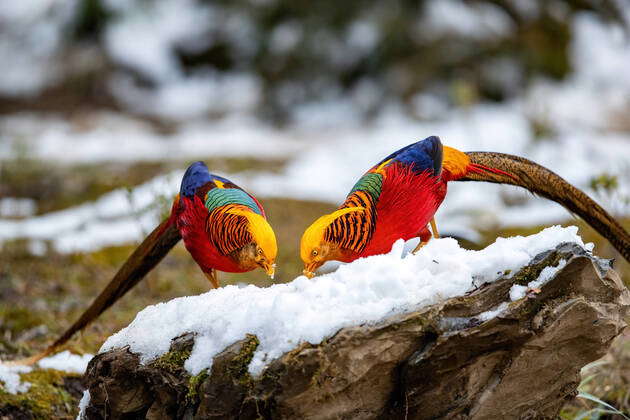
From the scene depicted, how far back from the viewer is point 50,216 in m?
6.68

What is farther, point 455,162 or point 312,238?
point 455,162

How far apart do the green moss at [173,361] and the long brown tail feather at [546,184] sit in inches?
60.0

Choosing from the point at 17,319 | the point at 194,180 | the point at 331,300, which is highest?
the point at 17,319

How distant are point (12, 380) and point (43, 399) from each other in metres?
0.18

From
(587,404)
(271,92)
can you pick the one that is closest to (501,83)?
(271,92)

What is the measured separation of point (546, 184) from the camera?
2961mm

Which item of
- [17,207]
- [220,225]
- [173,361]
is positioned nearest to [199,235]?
[220,225]

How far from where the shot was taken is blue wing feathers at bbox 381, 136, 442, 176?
9.50ft

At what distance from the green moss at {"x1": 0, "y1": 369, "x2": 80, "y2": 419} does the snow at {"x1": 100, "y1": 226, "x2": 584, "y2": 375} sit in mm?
859

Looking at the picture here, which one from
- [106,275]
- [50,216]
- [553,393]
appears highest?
[50,216]

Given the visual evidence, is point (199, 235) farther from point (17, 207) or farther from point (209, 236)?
point (17, 207)

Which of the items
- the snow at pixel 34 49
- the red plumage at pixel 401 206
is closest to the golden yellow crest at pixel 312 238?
the red plumage at pixel 401 206

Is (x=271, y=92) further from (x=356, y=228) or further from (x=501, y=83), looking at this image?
(x=356, y=228)

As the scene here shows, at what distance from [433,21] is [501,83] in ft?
4.76
